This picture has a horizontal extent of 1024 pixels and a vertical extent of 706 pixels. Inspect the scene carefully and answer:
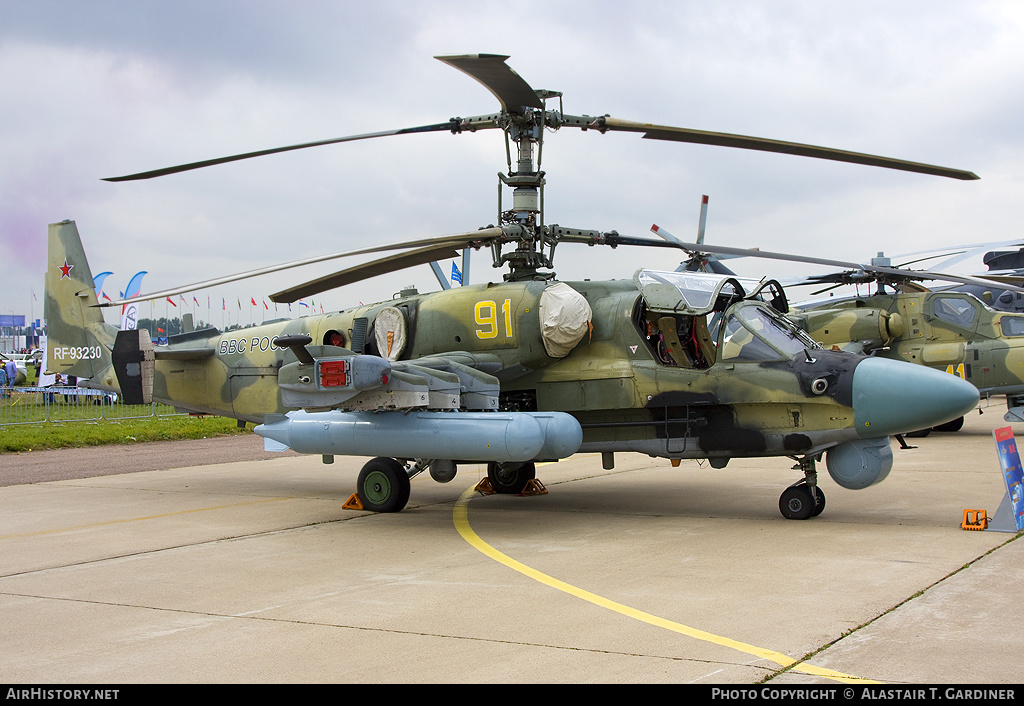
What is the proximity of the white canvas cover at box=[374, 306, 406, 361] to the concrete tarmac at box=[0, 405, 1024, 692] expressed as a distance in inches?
75.6

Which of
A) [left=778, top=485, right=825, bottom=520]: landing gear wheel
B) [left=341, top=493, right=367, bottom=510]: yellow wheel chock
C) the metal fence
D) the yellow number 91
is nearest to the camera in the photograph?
[left=778, top=485, right=825, bottom=520]: landing gear wheel

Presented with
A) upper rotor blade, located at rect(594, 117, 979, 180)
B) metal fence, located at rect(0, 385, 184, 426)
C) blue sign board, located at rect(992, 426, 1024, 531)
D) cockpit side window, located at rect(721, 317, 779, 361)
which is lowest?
blue sign board, located at rect(992, 426, 1024, 531)

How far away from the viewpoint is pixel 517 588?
6.50 meters

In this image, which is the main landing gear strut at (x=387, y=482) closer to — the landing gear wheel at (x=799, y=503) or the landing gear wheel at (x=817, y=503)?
the landing gear wheel at (x=799, y=503)

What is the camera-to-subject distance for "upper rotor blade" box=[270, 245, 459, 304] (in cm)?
1000

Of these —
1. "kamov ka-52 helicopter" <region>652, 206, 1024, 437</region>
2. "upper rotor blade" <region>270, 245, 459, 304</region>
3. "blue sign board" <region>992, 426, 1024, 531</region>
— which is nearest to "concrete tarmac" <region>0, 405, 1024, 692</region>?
"blue sign board" <region>992, 426, 1024, 531</region>

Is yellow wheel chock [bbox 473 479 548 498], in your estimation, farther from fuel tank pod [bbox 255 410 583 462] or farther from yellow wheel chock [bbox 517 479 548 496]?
fuel tank pod [bbox 255 410 583 462]

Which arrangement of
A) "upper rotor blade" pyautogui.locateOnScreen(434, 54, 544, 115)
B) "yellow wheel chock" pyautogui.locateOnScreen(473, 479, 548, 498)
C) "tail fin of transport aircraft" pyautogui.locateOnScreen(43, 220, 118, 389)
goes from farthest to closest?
"tail fin of transport aircraft" pyautogui.locateOnScreen(43, 220, 118, 389) → "yellow wheel chock" pyautogui.locateOnScreen(473, 479, 548, 498) → "upper rotor blade" pyautogui.locateOnScreen(434, 54, 544, 115)

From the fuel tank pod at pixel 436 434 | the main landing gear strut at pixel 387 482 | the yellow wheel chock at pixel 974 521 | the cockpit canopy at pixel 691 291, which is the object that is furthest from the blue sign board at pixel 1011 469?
the main landing gear strut at pixel 387 482

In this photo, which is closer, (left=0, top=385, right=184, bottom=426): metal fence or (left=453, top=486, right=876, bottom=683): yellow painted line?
(left=453, top=486, right=876, bottom=683): yellow painted line

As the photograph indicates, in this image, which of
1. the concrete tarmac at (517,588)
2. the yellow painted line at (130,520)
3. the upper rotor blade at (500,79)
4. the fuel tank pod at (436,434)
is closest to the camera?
the concrete tarmac at (517,588)

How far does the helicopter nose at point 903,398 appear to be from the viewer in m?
8.24

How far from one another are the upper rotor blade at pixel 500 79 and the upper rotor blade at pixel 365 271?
1.81 m
